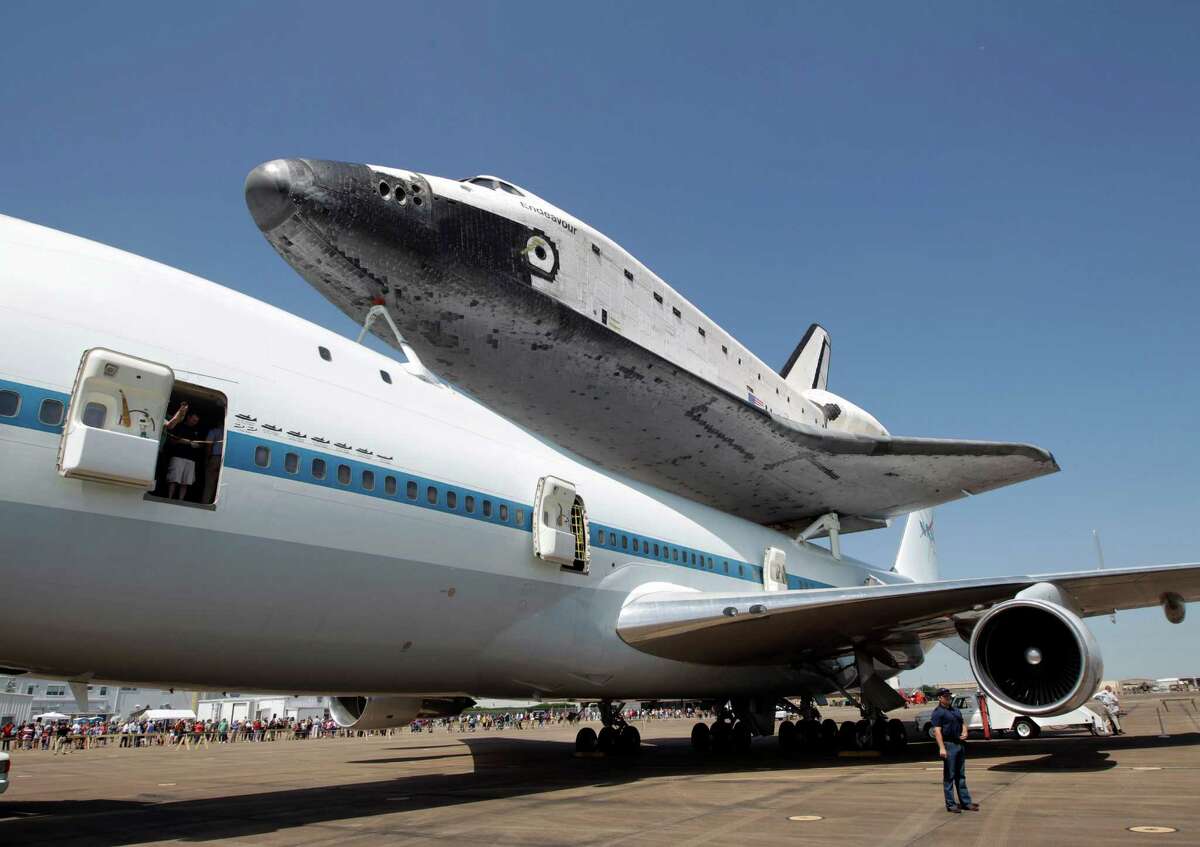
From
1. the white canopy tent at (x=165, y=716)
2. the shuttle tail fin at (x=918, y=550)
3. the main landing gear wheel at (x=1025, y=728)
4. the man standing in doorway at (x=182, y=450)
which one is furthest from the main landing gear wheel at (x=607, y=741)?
the white canopy tent at (x=165, y=716)

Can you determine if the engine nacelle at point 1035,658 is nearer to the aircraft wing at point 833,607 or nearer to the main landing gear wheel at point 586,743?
the aircraft wing at point 833,607

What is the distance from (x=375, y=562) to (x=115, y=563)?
7.66 ft

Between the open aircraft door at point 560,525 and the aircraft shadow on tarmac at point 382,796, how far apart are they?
2.86 m

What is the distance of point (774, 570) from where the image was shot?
17.5 m

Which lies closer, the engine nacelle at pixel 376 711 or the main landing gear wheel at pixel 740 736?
the engine nacelle at pixel 376 711

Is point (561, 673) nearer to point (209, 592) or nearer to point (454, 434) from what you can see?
point (454, 434)

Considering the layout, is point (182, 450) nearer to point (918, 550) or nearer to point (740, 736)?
point (740, 736)

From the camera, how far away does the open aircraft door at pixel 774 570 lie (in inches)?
674

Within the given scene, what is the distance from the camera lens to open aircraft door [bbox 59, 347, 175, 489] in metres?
5.90

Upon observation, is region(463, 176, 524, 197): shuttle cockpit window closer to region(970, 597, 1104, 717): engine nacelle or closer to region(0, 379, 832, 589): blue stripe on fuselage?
region(0, 379, 832, 589): blue stripe on fuselage

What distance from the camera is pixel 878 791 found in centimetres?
923

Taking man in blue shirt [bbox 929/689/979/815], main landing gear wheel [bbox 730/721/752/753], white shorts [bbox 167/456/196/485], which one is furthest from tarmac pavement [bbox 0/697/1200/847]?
white shorts [bbox 167/456/196/485]

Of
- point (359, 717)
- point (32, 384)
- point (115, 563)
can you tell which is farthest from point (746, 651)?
point (32, 384)

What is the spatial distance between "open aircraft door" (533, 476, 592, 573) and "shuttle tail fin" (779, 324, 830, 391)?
2009cm
